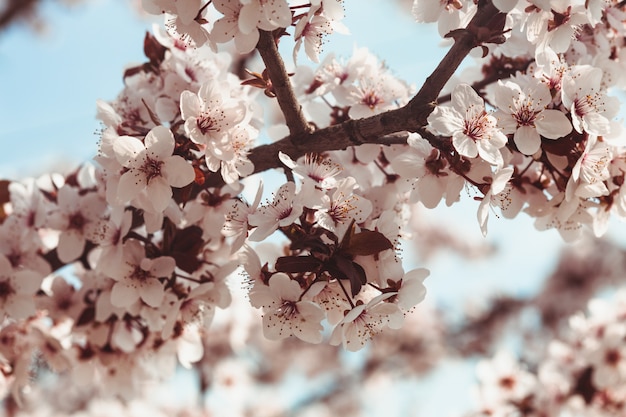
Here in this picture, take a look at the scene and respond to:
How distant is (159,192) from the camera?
4.62 feet

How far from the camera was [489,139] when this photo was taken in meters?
1.33

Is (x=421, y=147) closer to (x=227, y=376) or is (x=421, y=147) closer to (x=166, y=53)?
(x=166, y=53)

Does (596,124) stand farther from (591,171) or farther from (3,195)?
(3,195)

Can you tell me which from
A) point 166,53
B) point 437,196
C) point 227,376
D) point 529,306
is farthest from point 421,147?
point 529,306

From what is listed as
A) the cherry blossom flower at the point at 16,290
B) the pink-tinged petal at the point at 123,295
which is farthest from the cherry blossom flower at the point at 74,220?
the pink-tinged petal at the point at 123,295

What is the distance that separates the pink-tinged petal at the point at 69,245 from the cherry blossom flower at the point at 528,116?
1150 mm

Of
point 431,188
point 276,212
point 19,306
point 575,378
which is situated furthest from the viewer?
point 575,378

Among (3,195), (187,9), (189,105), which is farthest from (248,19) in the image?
(3,195)

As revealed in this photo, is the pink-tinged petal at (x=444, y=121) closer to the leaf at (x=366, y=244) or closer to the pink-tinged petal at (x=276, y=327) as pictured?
the leaf at (x=366, y=244)

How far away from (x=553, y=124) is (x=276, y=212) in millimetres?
626

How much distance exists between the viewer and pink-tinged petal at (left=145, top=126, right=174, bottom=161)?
138cm

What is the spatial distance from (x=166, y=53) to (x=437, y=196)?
90 centimetres

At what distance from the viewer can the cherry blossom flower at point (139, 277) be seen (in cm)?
163

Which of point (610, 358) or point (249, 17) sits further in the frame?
point (610, 358)
